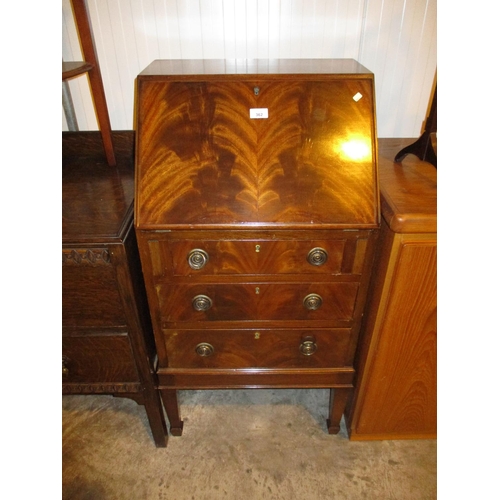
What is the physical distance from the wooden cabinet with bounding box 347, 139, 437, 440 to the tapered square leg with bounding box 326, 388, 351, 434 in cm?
5

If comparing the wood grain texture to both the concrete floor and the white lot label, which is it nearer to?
the concrete floor

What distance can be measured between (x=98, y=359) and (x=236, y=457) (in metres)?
0.75

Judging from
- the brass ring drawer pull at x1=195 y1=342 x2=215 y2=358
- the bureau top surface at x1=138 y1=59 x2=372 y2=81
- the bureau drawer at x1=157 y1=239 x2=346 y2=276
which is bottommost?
the brass ring drawer pull at x1=195 y1=342 x2=215 y2=358

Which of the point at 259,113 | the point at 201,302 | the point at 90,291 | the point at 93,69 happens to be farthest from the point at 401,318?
the point at 93,69

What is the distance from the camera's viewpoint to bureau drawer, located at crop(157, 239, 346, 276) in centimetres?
115

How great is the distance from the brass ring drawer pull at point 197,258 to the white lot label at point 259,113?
45 centimetres

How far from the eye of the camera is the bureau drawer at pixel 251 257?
3.78 feet

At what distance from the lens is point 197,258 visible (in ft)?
3.84

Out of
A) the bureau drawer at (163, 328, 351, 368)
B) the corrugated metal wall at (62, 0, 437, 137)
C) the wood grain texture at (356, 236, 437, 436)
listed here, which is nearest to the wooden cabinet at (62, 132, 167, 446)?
the bureau drawer at (163, 328, 351, 368)

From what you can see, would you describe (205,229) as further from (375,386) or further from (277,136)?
(375,386)

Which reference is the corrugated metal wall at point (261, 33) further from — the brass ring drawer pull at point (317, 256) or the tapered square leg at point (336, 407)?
the tapered square leg at point (336, 407)

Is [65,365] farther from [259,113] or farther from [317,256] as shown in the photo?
[259,113]

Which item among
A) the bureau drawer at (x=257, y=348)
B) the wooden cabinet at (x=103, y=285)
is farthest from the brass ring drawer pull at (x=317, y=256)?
the wooden cabinet at (x=103, y=285)

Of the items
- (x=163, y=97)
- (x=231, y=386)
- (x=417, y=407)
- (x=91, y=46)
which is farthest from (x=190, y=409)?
(x=91, y=46)
